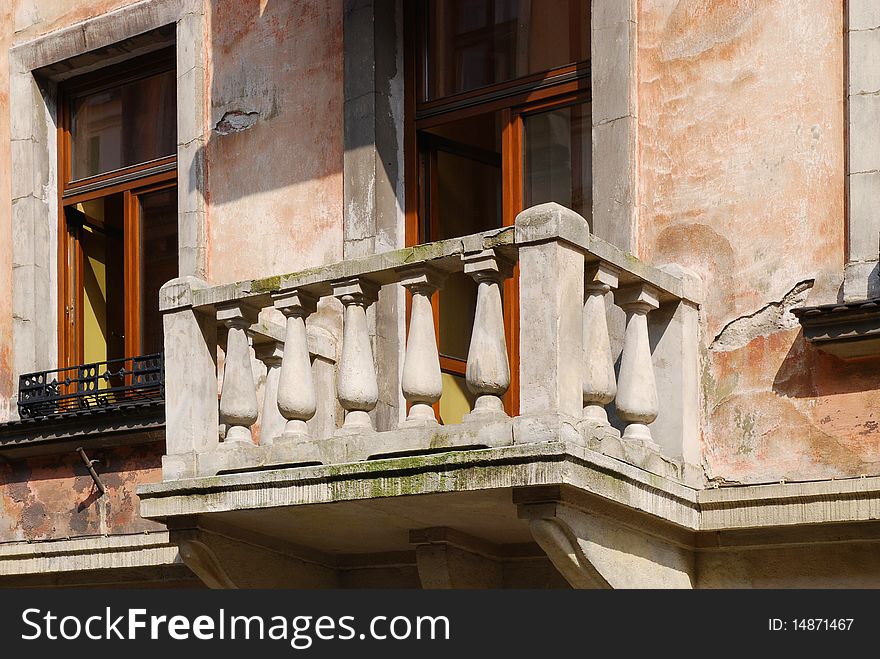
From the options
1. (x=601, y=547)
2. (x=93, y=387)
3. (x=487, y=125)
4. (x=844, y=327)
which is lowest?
(x=601, y=547)

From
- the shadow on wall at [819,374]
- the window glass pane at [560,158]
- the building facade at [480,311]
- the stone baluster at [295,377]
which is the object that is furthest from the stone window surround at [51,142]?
the shadow on wall at [819,374]

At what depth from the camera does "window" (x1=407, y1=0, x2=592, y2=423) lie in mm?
7715

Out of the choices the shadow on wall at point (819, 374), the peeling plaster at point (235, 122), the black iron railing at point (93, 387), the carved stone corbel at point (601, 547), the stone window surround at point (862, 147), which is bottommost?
the carved stone corbel at point (601, 547)

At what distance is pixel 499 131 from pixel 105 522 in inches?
115

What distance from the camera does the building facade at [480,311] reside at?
626 cm

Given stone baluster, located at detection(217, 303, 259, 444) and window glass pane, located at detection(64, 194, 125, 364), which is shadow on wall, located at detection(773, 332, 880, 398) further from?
window glass pane, located at detection(64, 194, 125, 364)

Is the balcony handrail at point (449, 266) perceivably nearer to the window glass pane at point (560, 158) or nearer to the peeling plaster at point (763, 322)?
the peeling plaster at point (763, 322)

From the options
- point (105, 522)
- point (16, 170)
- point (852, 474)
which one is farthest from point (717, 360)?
point (16, 170)

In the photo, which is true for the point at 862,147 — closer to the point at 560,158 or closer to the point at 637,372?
the point at 637,372

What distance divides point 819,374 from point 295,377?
2.04 meters

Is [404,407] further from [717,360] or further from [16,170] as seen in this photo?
[16,170]

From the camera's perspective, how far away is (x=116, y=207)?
953cm

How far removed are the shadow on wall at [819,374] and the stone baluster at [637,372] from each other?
0.55 metres

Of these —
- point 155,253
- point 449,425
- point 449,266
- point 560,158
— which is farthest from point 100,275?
point 449,425
